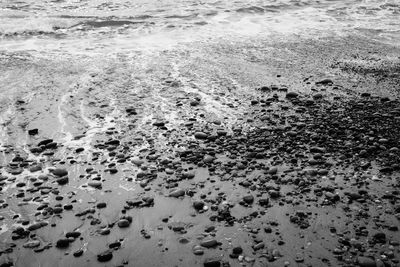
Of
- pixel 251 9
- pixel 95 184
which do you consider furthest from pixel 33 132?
pixel 251 9

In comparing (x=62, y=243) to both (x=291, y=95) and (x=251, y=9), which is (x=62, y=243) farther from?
(x=251, y=9)

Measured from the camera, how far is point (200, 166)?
7438 mm

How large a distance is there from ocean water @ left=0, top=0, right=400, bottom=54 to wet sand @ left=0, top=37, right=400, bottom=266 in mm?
4401

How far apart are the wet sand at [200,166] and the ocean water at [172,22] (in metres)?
4.40

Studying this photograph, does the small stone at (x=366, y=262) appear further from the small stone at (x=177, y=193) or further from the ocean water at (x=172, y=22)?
the ocean water at (x=172, y=22)

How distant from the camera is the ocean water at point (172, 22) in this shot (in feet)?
55.9

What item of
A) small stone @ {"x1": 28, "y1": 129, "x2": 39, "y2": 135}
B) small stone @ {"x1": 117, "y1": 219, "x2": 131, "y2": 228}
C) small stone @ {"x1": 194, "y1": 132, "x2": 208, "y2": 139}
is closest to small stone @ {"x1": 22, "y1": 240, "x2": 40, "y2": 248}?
small stone @ {"x1": 117, "y1": 219, "x2": 131, "y2": 228}

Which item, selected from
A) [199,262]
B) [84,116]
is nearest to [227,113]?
[84,116]

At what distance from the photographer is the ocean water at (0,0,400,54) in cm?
1703

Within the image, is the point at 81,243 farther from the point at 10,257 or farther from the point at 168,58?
the point at 168,58

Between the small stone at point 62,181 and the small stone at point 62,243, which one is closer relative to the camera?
the small stone at point 62,243

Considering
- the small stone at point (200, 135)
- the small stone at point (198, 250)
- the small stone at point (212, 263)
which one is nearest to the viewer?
the small stone at point (212, 263)

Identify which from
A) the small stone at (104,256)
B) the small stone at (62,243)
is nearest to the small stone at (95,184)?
the small stone at (62,243)

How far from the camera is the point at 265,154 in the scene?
7.73m
